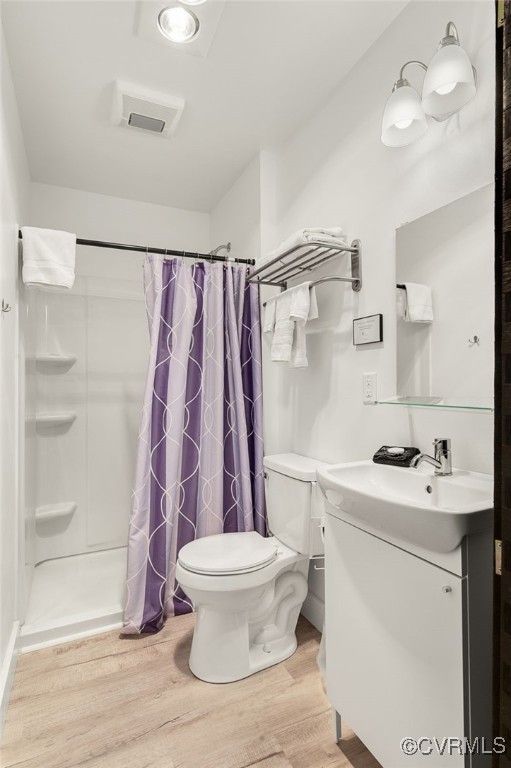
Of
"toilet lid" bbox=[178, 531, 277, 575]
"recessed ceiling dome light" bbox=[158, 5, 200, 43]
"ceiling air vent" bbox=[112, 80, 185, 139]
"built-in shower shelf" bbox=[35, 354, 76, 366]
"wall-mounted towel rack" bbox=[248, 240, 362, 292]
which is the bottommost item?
"toilet lid" bbox=[178, 531, 277, 575]

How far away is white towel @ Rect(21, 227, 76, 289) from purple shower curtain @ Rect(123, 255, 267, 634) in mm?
370

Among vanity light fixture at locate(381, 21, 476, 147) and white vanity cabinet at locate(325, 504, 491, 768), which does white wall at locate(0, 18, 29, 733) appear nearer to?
white vanity cabinet at locate(325, 504, 491, 768)

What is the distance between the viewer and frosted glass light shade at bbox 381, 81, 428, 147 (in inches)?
50.1

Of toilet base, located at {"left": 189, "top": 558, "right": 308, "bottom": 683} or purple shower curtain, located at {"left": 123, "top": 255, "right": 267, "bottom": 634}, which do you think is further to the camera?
purple shower curtain, located at {"left": 123, "top": 255, "right": 267, "bottom": 634}

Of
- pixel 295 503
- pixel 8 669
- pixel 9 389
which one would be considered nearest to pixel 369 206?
pixel 295 503

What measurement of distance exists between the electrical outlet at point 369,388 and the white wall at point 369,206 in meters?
0.03

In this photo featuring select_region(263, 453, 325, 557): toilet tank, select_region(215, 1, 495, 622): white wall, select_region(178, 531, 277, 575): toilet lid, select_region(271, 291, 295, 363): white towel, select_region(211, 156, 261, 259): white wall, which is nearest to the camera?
select_region(215, 1, 495, 622): white wall

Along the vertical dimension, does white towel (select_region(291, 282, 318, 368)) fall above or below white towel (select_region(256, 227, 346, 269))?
below

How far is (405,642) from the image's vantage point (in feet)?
3.27

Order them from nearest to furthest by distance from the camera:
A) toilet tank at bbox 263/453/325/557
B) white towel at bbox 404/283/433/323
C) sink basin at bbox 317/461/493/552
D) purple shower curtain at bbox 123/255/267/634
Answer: sink basin at bbox 317/461/493/552 → white towel at bbox 404/283/433/323 → toilet tank at bbox 263/453/325/557 → purple shower curtain at bbox 123/255/267/634

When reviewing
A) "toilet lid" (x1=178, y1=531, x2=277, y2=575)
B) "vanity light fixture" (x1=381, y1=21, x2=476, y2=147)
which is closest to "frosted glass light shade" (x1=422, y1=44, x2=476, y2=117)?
"vanity light fixture" (x1=381, y1=21, x2=476, y2=147)

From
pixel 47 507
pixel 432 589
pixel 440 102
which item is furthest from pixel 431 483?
pixel 47 507

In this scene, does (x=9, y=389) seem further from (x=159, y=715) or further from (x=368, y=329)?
(x=368, y=329)

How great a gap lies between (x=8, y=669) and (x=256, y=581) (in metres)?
0.98
